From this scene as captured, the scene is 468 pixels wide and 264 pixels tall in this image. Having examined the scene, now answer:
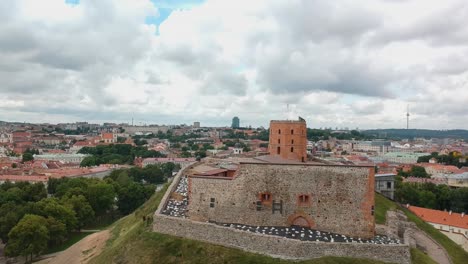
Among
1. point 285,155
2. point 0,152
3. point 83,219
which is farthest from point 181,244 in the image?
point 0,152

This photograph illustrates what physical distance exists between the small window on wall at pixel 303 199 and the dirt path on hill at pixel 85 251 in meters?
19.0

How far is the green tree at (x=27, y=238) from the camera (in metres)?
44.7

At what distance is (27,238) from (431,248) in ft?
130

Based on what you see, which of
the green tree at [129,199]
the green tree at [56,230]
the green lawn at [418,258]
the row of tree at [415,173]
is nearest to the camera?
the green lawn at [418,258]

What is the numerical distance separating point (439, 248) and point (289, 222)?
15843mm

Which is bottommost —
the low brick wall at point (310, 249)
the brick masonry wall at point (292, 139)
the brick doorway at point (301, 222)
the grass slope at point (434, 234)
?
the grass slope at point (434, 234)

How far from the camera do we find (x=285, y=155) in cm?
4172

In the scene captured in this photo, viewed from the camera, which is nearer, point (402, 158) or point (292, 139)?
point (292, 139)

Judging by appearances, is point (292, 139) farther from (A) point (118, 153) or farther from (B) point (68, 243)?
(A) point (118, 153)

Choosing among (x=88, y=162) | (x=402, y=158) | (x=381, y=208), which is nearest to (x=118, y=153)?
(x=88, y=162)

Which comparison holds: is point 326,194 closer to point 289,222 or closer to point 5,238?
point 289,222

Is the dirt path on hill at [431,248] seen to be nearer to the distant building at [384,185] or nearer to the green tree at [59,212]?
the distant building at [384,185]

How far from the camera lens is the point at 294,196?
30.6m

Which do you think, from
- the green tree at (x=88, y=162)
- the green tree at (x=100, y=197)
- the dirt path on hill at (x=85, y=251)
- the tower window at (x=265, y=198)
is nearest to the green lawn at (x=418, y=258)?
the tower window at (x=265, y=198)
